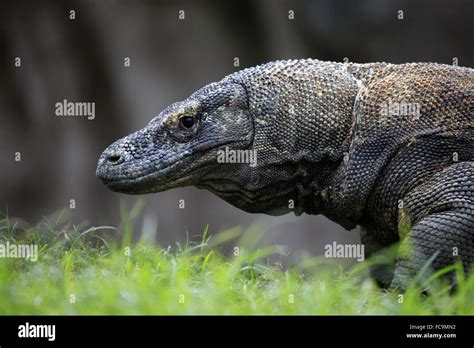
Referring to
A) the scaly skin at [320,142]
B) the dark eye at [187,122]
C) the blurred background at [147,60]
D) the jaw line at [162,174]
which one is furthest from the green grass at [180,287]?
the blurred background at [147,60]

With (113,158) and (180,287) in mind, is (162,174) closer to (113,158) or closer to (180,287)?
(113,158)

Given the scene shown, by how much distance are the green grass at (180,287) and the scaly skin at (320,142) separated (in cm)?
57

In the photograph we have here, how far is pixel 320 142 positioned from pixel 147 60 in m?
6.06

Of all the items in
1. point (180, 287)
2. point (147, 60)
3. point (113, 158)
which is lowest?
point (180, 287)

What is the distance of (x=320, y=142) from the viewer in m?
5.71

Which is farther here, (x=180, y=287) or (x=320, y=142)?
(x=320, y=142)

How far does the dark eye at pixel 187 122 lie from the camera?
5801 millimetres

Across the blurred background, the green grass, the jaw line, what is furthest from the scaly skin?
the blurred background

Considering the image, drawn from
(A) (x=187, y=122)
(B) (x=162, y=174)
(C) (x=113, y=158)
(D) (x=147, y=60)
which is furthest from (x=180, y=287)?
(D) (x=147, y=60)

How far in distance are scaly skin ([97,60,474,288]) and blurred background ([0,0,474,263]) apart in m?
4.37

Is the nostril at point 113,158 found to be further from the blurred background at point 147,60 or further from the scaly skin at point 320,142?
the blurred background at point 147,60

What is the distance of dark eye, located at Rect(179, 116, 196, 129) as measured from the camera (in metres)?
5.80

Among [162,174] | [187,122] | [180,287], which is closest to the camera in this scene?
[180,287]

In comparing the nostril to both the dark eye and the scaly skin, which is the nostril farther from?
the dark eye
